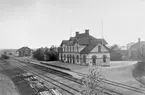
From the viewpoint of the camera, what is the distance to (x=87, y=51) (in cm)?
4450

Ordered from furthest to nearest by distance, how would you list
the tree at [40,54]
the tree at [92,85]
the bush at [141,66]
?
the tree at [40,54], the bush at [141,66], the tree at [92,85]

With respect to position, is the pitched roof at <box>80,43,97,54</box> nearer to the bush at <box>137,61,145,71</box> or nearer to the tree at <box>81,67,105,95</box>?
the bush at <box>137,61,145,71</box>

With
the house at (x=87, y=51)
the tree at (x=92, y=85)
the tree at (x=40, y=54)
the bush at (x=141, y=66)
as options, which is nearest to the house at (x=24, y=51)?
the tree at (x=40, y=54)

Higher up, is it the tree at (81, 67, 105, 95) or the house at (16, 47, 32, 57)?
the house at (16, 47, 32, 57)

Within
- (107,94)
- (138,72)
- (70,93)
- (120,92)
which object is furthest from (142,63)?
(70,93)

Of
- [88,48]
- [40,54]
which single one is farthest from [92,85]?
[40,54]

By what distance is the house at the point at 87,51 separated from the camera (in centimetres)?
4418

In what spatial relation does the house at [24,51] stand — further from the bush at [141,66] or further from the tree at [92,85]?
the tree at [92,85]

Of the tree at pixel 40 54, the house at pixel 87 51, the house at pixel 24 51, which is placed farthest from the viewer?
the house at pixel 24 51

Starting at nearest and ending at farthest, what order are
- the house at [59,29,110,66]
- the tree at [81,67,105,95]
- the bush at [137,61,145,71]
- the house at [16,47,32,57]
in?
the tree at [81,67,105,95] → the bush at [137,61,145,71] → the house at [59,29,110,66] → the house at [16,47,32,57]

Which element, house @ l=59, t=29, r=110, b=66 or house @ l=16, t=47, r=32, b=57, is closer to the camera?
house @ l=59, t=29, r=110, b=66

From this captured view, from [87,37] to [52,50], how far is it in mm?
25389

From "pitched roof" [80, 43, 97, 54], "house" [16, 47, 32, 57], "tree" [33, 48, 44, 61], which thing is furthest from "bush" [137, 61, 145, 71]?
"house" [16, 47, 32, 57]

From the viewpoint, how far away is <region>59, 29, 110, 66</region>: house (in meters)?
44.2
